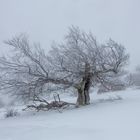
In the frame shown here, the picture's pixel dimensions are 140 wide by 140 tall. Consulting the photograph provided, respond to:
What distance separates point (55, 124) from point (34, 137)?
6.43 ft

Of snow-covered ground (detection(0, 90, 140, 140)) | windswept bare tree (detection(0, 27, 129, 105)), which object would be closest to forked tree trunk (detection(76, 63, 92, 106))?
windswept bare tree (detection(0, 27, 129, 105))

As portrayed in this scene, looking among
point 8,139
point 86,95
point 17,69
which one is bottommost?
point 8,139

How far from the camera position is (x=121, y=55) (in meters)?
16.4

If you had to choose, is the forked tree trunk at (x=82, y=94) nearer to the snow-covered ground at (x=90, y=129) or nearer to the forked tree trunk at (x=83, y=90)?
the forked tree trunk at (x=83, y=90)

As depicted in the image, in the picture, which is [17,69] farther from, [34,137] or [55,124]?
[34,137]

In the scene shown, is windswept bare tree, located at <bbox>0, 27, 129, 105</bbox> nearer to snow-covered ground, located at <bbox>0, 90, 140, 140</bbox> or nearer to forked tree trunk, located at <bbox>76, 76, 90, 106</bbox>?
forked tree trunk, located at <bbox>76, 76, 90, 106</bbox>

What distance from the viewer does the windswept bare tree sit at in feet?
53.4

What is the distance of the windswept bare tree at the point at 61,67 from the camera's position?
16281 mm

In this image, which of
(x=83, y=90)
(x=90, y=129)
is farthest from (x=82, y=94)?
(x=90, y=129)

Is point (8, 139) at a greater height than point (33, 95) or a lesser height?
lesser

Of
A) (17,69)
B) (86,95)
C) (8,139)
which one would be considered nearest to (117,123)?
(8,139)

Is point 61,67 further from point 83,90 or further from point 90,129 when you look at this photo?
point 90,129

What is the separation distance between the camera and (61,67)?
1647 centimetres

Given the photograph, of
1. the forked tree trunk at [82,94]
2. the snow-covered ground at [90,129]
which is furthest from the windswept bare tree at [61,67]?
the snow-covered ground at [90,129]
